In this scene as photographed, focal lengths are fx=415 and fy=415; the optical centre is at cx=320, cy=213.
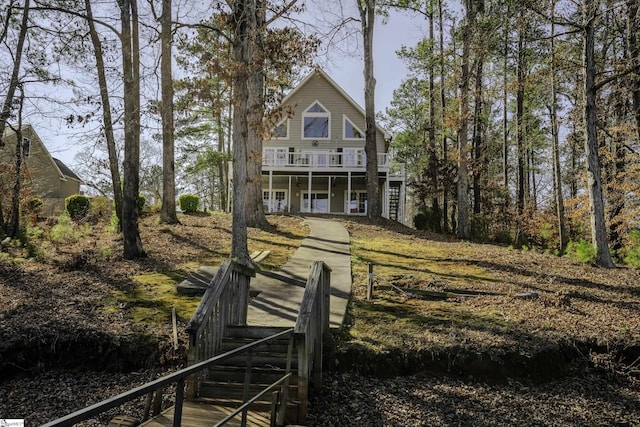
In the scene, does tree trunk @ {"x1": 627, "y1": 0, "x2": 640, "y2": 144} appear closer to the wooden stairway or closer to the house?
the house

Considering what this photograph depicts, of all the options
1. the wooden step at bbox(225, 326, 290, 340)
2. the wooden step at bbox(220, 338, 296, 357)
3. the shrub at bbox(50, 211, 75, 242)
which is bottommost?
the wooden step at bbox(220, 338, 296, 357)

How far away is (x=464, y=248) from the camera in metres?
13.5

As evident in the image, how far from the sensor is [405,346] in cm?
535

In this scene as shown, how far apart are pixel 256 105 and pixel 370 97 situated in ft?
36.8

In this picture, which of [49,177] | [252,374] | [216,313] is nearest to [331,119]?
[49,177]

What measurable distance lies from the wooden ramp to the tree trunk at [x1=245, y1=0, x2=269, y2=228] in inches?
243

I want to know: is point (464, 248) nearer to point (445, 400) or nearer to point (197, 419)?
point (445, 400)

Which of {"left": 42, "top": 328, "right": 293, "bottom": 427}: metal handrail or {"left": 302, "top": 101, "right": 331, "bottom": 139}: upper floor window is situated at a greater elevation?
{"left": 302, "top": 101, "right": 331, "bottom": 139}: upper floor window

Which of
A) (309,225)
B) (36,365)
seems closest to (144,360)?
(36,365)

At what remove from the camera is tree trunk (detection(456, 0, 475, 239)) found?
14930mm

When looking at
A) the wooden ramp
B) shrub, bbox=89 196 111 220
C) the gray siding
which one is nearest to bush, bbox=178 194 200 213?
shrub, bbox=89 196 111 220

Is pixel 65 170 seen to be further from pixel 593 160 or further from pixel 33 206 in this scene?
pixel 593 160

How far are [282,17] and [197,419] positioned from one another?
8372 millimetres

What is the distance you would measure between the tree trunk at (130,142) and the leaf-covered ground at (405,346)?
0.87 metres
